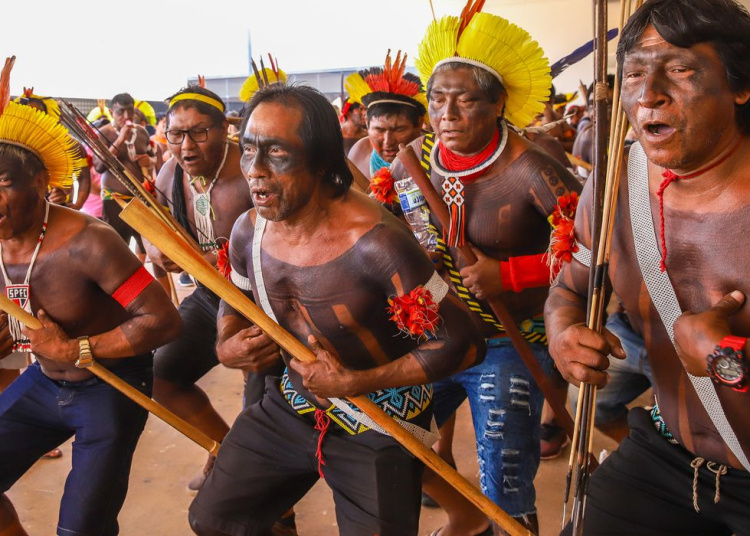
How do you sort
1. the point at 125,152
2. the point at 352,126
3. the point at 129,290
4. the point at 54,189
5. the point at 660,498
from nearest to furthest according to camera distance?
1. the point at 660,498
2. the point at 129,290
3. the point at 54,189
4. the point at 125,152
5. the point at 352,126

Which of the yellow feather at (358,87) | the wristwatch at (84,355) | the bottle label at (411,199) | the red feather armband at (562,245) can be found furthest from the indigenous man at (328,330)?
the yellow feather at (358,87)

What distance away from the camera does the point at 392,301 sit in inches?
81.0

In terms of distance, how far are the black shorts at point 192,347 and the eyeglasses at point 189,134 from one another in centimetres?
77

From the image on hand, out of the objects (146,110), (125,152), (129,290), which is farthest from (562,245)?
(146,110)

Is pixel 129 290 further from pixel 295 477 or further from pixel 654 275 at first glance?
pixel 654 275

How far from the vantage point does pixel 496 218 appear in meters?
2.83

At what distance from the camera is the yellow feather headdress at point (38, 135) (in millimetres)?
2811

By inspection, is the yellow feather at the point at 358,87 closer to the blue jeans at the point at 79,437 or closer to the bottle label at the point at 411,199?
the bottle label at the point at 411,199

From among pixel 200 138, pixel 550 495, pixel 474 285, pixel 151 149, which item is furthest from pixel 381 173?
pixel 151 149

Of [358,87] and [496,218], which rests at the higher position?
[358,87]

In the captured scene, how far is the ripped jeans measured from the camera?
2643 millimetres

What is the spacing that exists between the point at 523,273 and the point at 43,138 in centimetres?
204

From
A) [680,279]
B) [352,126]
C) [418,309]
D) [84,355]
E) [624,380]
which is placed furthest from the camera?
[352,126]

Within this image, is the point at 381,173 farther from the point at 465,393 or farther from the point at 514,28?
the point at 465,393
